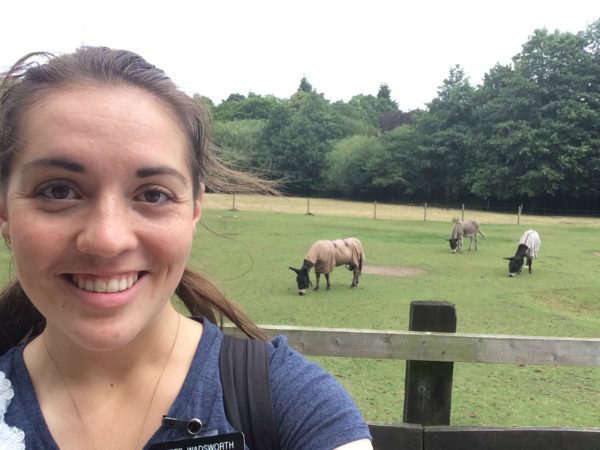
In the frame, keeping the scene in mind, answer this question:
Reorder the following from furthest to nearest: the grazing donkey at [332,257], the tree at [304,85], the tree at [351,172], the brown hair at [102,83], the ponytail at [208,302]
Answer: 1. the tree at [304,85]
2. the tree at [351,172]
3. the grazing donkey at [332,257]
4. the ponytail at [208,302]
5. the brown hair at [102,83]

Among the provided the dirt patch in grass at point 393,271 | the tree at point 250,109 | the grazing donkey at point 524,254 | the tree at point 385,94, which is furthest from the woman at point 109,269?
the tree at point 385,94

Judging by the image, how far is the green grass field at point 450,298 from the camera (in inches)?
191

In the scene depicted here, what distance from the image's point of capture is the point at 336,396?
43.0 inches

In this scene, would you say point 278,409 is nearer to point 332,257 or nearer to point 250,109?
point 332,257

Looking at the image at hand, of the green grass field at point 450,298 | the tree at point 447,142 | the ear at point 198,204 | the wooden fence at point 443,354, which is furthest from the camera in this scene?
the tree at point 447,142

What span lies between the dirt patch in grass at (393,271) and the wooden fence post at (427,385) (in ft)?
34.0

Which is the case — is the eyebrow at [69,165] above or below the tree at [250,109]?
below

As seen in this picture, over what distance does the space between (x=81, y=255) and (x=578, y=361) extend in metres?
2.79

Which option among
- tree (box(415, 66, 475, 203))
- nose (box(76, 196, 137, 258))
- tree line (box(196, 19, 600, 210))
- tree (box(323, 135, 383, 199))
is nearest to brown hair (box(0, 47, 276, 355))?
nose (box(76, 196, 137, 258))

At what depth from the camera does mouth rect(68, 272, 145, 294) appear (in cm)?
108

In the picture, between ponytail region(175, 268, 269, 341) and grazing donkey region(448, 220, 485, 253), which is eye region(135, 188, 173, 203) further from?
grazing donkey region(448, 220, 485, 253)

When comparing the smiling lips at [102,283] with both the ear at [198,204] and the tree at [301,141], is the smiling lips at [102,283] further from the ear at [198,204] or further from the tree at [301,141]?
the tree at [301,141]

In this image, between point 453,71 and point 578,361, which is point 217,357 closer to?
point 578,361

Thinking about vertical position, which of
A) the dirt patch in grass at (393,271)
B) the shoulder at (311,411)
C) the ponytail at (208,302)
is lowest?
the dirt patch in grass at (393,271)
